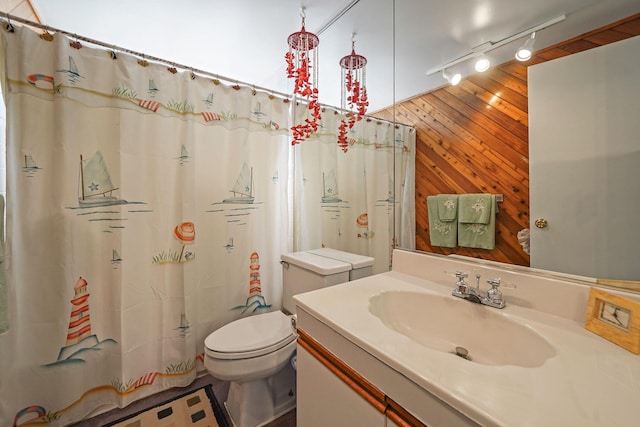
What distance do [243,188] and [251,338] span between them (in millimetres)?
962

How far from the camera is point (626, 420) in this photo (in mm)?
406

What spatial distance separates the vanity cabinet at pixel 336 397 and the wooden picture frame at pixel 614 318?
563 millimetres

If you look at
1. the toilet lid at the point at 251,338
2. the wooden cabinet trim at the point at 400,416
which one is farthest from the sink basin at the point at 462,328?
the toilet lid at the point at 251,338

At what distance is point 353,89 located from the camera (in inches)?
59.1

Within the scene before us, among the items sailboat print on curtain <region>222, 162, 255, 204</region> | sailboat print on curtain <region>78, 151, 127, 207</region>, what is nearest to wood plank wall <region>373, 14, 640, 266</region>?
sailboat print on curtain <region>222, 162, 255, 204</region>

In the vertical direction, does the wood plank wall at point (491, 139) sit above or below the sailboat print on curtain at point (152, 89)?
below

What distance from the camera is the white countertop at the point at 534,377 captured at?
42cm

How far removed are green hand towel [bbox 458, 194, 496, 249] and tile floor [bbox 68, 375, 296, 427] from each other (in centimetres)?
131

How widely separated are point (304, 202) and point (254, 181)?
0.40 metres

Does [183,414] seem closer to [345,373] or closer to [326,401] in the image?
[326,401]

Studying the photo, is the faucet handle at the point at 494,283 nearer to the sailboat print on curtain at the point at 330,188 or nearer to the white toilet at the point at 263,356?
the white toilet at the point at 263,356

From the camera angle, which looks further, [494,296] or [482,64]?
[482,64]

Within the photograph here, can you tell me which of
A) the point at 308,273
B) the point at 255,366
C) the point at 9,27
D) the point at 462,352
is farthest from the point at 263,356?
the point at 9,27

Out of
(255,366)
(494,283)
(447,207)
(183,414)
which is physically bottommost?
(183,414)
